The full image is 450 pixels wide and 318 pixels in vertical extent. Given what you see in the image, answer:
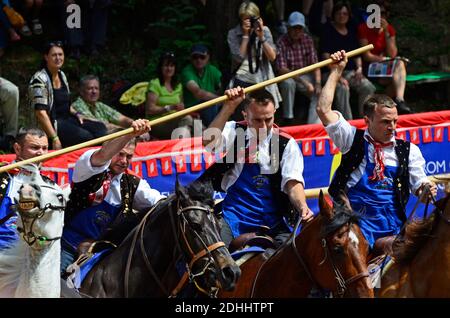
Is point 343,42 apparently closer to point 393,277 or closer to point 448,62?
point 448,62

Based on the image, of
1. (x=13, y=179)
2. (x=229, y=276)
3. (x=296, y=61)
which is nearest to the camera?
(x=229, y=276)

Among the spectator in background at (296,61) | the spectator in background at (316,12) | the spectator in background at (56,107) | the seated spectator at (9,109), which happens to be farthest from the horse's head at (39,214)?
the spectator in background at (316,12)

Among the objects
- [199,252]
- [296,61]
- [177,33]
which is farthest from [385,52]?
[199,252]

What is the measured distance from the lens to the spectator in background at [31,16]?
13.1 metres

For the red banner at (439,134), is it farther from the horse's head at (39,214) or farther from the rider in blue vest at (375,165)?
the horse's head at (39,214)

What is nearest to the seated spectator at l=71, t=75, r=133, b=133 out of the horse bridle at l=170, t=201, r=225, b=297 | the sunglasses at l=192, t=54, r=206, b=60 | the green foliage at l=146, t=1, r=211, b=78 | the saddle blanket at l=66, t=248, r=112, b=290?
the sunglasses at l=192, t=54, r=206, b=60

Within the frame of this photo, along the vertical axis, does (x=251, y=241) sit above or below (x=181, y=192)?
below

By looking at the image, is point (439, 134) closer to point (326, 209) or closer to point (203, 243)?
point (326, 209)

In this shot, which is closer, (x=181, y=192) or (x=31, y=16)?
(x=181, y=192)

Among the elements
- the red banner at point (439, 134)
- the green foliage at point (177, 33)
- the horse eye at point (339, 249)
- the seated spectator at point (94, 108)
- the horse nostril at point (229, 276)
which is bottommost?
the horse nostril at point (229, 276)

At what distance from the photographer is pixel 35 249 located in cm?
591

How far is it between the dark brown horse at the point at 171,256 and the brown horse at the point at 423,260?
4.07 feet

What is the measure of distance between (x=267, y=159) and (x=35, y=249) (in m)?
2.84

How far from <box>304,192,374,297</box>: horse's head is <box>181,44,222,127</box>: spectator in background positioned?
17.6 ft
